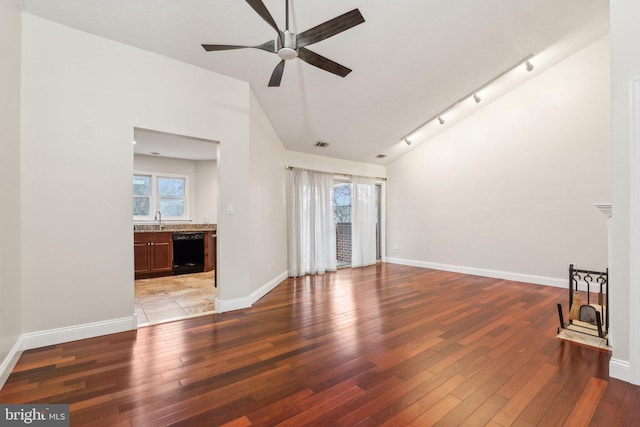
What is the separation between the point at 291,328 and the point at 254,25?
305 centimetres

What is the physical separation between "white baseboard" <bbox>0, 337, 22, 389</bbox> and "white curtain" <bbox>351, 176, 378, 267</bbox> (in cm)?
524

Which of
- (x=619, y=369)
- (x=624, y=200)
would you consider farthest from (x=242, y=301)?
(x=624, y=200)

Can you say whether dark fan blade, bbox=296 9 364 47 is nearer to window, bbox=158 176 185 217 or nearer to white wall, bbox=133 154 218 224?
white wall, bbox=133 154 218 224

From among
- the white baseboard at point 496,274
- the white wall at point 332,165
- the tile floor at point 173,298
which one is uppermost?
the white wall at point 332,165

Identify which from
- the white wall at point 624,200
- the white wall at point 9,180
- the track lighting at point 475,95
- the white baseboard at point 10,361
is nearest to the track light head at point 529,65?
the track lighting at point 475,95

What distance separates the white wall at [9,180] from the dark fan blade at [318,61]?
2.18 meters

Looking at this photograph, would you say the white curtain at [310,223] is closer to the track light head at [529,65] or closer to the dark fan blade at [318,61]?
the dark fan blade at [318,61]

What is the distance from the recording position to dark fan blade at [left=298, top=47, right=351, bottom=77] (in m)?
2.34

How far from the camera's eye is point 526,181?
16.3 feet

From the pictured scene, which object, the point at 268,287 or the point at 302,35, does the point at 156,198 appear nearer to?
the point at 268,287

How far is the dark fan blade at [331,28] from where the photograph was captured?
203 cm

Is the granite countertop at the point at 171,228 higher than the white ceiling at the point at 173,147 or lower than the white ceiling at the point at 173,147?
lower

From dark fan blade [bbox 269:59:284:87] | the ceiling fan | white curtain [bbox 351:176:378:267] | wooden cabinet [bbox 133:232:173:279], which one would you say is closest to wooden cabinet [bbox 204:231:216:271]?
wooden cabinet [bbox 133:232:173:279]

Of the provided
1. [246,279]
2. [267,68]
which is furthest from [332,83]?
[246,279]
